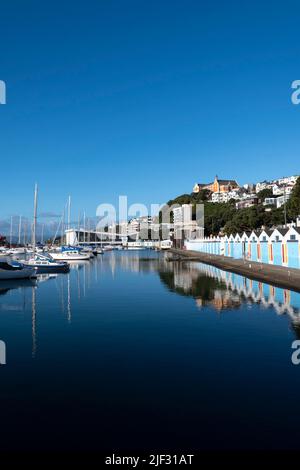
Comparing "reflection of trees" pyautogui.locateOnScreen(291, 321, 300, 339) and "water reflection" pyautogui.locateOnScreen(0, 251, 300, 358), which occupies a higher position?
"reflection of trees" pyautogui.locateOnScreen(291, 321, 300, 339)

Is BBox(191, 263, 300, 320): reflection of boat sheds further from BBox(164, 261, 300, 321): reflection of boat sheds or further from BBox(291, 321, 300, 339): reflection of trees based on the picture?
BBox(291, 321, 300, 339): reflection of trees

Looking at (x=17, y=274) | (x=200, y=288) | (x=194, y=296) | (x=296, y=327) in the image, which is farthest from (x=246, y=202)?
(x=296, y=327)

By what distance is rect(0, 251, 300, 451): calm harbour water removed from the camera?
27.1 ft

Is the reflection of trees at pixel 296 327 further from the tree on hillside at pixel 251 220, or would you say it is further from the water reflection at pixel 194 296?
the tree on hillside at pixel 251 220

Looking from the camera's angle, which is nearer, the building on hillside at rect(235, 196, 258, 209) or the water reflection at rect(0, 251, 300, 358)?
the water reflection at rect(0, 251, 300, 358)

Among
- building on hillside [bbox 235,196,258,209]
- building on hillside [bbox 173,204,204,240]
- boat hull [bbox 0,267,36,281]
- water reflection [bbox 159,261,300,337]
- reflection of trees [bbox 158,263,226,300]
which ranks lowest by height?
reflection of trees [bbox 158,263,226,300]

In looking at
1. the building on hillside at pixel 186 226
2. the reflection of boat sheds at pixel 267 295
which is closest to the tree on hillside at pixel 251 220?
the building on hillside at pixel 186 226

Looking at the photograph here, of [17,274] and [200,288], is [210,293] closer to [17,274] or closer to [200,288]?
[200,288]

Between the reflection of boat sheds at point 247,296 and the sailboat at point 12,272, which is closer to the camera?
the reflection of boat sheds at point 247,296

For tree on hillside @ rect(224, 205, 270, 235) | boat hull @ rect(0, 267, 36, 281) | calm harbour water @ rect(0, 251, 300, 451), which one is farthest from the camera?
tree on hillside @ rect(224, 205, 270, 235)

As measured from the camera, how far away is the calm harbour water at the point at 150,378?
825 cm

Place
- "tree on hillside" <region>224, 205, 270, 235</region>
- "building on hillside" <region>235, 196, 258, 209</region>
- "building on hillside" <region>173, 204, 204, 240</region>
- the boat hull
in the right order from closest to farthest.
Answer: the boat hull → "tree on hillside" <region>224, 205, 270, 235</region> → "building on hillside" <region>173, 204, 204, 240</region> → "building on hillside" <region>235, 196, 258, 209</region>

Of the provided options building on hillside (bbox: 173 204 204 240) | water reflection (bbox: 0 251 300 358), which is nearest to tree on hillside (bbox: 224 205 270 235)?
building on hillside (bbox: 173 204 204 240)

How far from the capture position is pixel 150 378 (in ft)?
38.5
